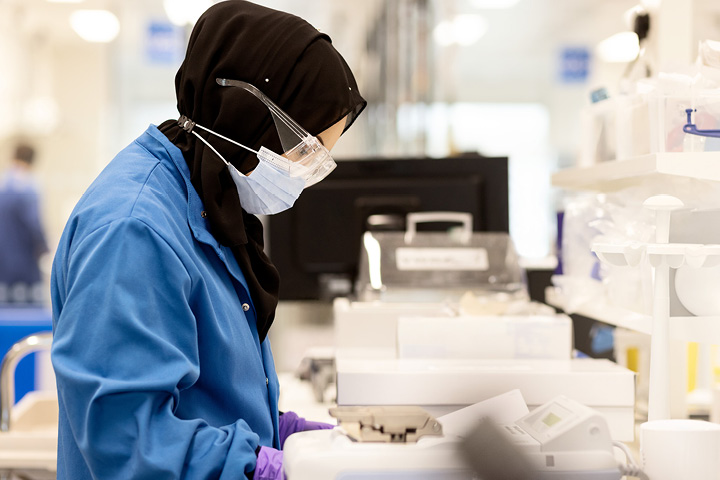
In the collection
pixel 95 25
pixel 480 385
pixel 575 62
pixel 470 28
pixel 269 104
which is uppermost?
pixel 470 28

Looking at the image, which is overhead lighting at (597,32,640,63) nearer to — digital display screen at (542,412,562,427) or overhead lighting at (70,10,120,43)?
overhead lighting at (70,10,120,43)

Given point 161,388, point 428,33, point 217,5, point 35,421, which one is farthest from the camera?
point 428,33

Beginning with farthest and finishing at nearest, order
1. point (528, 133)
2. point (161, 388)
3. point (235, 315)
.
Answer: point (528, 133) → point (235, 315) → point (161, 388)

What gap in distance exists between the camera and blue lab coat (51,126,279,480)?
0.91m

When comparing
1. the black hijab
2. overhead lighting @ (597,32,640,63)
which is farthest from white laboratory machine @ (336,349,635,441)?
overhead lighting @ (597,32,640,63)

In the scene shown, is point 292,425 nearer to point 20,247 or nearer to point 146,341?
point 146,341

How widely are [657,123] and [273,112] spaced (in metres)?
0.68

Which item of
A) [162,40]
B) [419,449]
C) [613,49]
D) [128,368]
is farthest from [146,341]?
[613,49]

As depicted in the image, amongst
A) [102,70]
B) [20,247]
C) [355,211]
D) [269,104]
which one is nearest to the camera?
[269,104]

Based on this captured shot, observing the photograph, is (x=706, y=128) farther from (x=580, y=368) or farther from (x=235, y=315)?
(x=235, y=315)

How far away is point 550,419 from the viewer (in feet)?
3.12

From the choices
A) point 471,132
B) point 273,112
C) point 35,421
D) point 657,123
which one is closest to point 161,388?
point 273,112

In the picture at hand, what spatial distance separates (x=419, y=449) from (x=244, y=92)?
1.97 ft

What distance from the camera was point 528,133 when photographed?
1062cm
